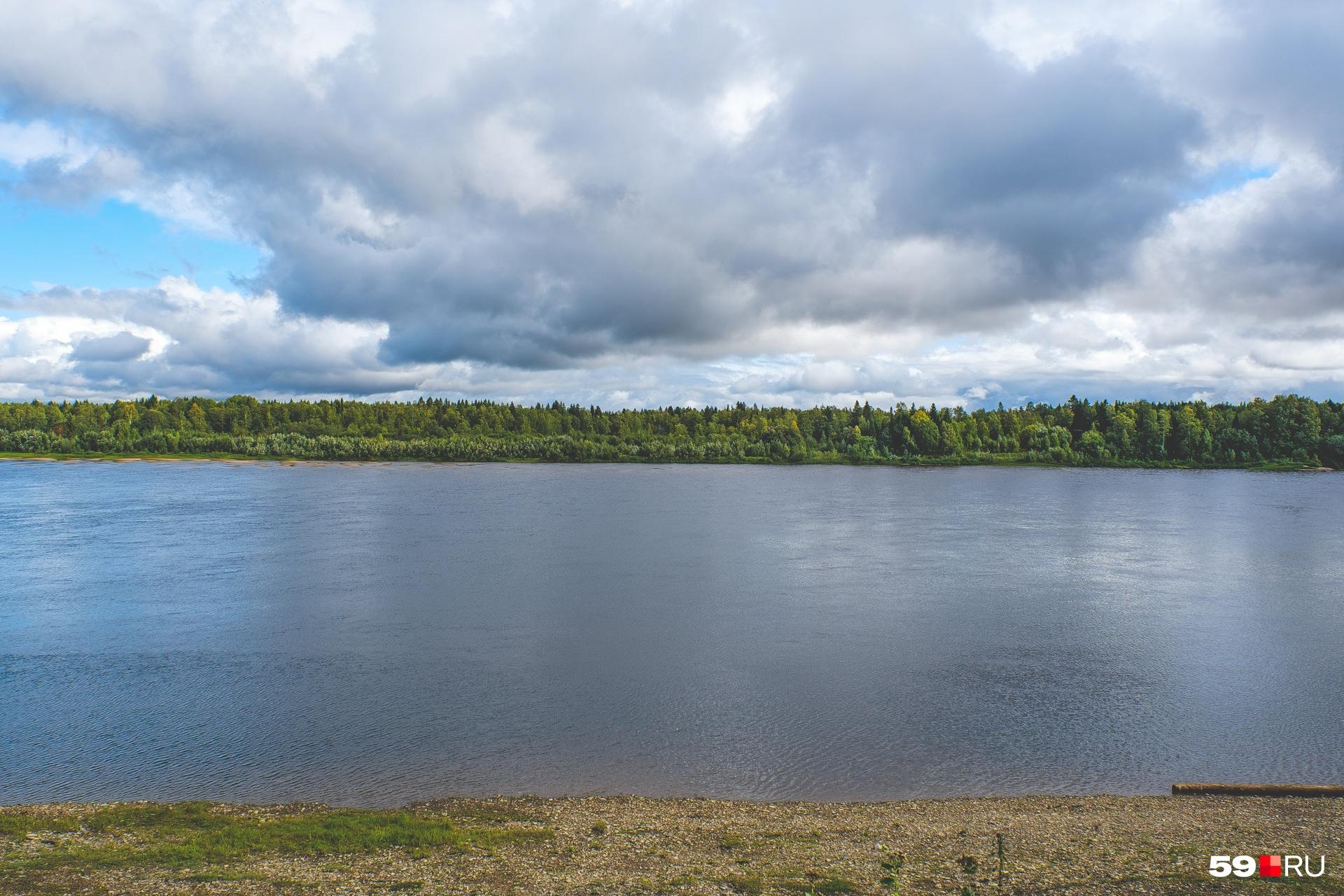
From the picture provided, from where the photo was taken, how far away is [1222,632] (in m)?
25.8

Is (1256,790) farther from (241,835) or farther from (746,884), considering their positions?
(241,835)

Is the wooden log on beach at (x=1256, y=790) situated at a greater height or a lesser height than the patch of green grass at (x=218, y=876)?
lesser

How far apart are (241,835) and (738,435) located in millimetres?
159190

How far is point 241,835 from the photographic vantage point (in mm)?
11148

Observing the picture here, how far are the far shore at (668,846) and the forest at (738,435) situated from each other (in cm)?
14430

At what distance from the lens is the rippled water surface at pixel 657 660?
1497cm

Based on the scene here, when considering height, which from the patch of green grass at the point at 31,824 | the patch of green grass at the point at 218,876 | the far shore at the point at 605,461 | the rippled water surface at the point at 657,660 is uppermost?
the far shore at the point at 605,461

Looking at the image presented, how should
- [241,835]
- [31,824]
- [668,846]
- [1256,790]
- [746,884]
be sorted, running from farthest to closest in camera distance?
1. [1256,790]
2. [31,824]
3. [241,835]
4. [668,846]
5. [746,884]

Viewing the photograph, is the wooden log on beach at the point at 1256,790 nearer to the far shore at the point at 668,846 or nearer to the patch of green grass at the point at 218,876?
the far shore at the point at 668,846

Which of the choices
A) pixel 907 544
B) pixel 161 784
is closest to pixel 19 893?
pixel 161 784

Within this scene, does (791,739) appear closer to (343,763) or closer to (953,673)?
(953,673)

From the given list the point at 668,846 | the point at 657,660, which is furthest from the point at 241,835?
the point at 657,660

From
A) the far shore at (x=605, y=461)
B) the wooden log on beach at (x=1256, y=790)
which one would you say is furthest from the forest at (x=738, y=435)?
the wooden log on beach at (x=1256, y=790)

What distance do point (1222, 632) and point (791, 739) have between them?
1742 cm
